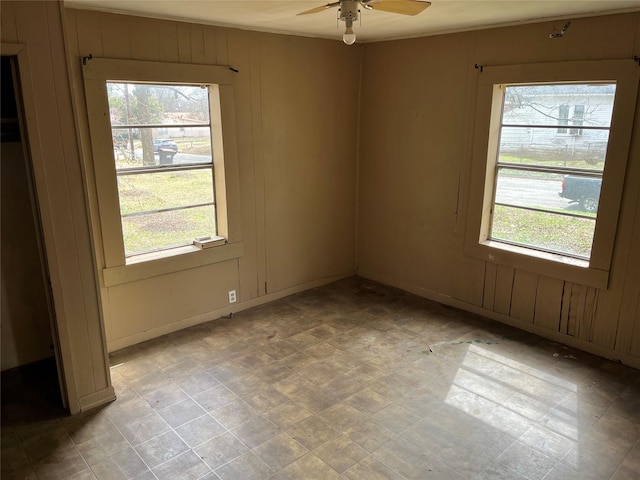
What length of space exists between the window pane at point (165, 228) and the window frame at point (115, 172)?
0.06 m

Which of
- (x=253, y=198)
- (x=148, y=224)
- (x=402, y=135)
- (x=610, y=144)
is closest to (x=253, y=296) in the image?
(x=253, y=198)

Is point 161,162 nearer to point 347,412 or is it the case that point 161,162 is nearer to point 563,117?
point 347,412

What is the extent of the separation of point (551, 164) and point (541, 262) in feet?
2.69

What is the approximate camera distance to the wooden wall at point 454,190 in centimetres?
360

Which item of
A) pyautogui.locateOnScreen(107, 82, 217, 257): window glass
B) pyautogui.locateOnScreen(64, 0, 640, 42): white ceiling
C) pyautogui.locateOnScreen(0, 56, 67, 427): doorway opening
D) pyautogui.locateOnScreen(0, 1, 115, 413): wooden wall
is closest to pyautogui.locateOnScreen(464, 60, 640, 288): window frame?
pyautogui.locateOnScreen(64, 0, 640, 42): white ceiling

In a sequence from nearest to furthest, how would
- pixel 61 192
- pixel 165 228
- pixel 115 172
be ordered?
1. pixel 61 192
2. pixel 115 172
3. pixel 165 228

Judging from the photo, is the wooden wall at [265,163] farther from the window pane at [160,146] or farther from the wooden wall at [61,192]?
the wooden wall at [61,192]

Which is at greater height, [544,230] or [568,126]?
[568,126]

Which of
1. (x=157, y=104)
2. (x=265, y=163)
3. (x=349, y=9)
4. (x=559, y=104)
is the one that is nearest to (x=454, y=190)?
(x=559, y=104)

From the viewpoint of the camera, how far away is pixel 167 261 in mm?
4066

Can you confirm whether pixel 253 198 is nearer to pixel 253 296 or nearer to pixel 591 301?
pixel 253 296

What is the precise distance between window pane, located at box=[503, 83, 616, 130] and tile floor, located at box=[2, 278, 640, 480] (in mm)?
1838

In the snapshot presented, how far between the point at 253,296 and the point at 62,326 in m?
2.05

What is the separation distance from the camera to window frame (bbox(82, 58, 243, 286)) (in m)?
3.48
